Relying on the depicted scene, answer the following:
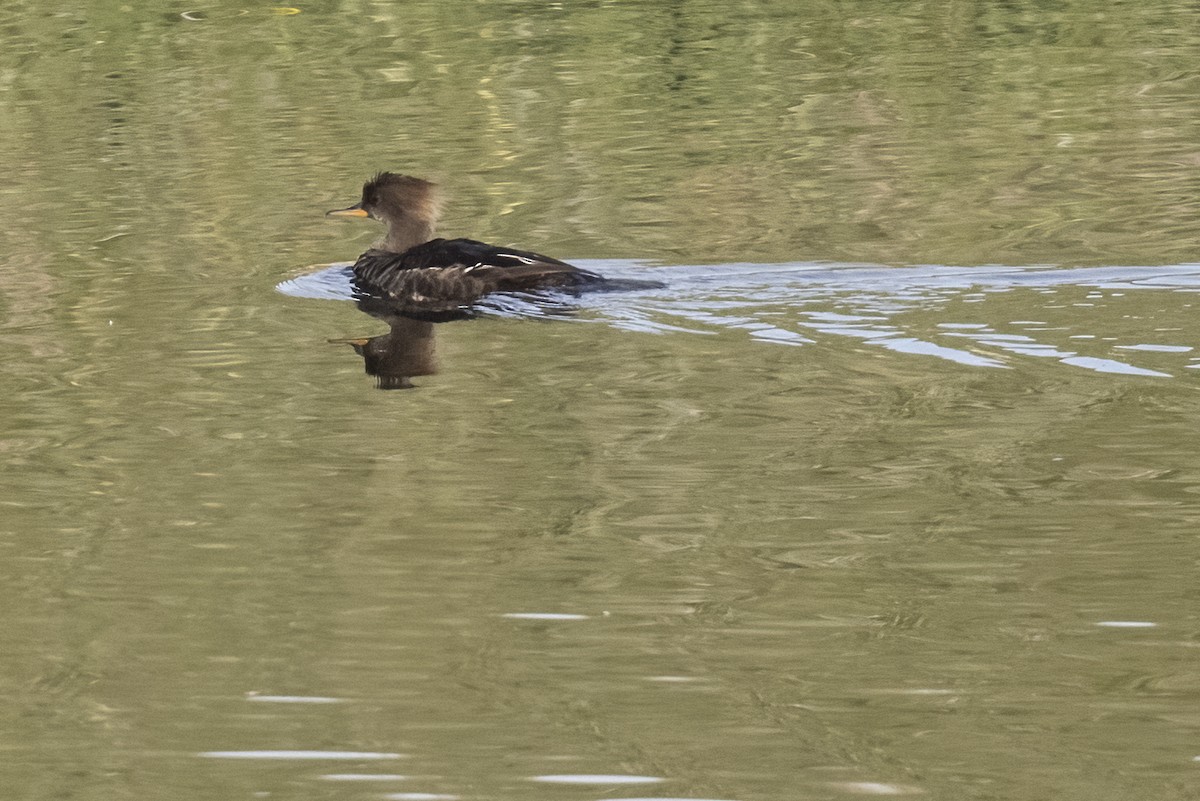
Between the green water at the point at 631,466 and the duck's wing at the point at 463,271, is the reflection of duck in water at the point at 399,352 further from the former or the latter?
the duck's wing at the point at 463,271

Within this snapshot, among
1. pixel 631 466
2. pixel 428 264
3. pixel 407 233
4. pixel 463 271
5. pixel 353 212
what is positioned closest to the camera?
pixel 631 466

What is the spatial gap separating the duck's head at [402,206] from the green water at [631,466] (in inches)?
12.1

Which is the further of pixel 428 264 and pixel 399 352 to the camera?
pixel 428 264

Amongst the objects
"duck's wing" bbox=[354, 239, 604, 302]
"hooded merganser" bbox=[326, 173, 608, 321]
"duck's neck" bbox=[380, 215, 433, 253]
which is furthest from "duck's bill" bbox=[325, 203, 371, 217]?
"duck's wing" bbox=[354, 239, 604, 302]

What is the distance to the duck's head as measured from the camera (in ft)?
35.8

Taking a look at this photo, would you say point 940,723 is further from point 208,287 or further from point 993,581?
point 208,287

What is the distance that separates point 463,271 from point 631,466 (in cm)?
337

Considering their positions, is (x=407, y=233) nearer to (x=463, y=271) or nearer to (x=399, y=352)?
(x=463, y=271)

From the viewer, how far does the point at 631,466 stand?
6598 mm

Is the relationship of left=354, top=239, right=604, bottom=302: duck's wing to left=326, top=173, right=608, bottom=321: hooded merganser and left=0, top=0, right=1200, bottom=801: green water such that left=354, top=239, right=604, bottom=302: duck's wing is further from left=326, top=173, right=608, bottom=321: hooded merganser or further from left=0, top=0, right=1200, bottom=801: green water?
left=0, top=0, right=1200, bottom=801: green water

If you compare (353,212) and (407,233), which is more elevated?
(353,212)

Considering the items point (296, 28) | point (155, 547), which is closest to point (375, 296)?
point (155, 547)

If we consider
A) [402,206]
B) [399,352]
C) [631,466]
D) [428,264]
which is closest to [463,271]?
[428,264]

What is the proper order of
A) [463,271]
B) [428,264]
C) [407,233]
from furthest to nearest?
[407,233]
[428,264]
[463,271]
